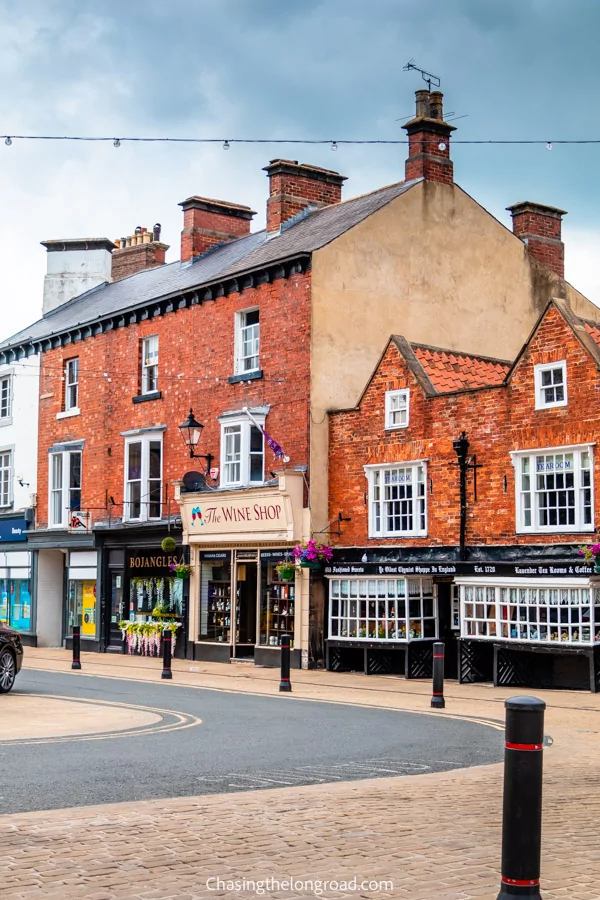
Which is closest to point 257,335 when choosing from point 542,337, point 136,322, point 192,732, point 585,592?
point 136,322

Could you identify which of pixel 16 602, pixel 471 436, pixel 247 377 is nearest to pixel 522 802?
pixel 471 436

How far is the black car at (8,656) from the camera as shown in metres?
18.4

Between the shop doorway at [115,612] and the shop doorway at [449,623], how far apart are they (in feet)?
38.3

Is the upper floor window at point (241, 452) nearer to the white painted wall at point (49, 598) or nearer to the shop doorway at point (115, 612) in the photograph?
the shop doorway at point (115, 612)

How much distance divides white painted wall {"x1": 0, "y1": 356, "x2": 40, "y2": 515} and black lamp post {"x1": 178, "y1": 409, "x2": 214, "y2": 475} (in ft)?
30.0

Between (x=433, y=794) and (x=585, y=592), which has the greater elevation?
(x=585, y=592)

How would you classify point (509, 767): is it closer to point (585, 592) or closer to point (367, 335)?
point (585, 592)

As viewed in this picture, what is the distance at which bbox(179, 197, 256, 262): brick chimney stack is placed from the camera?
35656 mm

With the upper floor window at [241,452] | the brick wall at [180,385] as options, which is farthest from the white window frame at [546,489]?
the upper floor window at [241,452]

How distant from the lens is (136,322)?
110 ft

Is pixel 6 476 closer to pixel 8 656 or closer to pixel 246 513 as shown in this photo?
pixel 246 513

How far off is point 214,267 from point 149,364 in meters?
3.38

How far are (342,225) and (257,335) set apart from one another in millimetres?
3526

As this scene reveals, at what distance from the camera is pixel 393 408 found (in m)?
25.8
